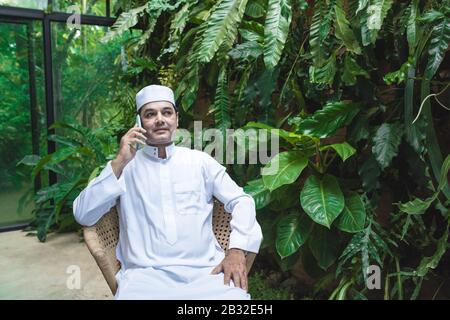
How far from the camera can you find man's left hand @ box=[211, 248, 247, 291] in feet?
5.40

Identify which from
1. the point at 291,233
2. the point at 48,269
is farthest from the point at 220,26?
the point at 48,269

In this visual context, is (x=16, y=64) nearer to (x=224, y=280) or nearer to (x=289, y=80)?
(x=289, y=80)

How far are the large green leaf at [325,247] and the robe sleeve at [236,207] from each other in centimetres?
79

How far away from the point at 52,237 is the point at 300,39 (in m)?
3.06

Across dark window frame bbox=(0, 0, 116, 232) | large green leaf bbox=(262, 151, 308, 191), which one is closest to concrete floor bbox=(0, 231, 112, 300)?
dark window frame bbox=(0, 0, 116, 232)

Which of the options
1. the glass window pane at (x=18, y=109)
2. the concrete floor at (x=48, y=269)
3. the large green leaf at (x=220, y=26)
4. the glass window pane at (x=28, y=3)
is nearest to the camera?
the large green leaf at (x=220, y=26)

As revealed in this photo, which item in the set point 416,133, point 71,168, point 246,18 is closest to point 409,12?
point 416,133

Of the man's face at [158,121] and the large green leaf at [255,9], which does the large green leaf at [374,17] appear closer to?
the large green leaf at [255,9]

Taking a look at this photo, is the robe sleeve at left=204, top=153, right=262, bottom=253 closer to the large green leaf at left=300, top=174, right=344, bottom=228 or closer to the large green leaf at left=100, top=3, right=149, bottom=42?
the large green leaf at left=300, top=174, right=344, bottom=228

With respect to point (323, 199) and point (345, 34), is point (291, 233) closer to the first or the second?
point (323, 199)

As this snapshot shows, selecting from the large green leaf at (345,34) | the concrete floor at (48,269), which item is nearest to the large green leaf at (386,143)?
the large green leaf at (345,34)

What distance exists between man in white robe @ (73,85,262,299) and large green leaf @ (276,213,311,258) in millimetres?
612

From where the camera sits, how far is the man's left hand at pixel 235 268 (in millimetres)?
1646

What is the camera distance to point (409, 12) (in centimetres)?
219
